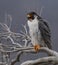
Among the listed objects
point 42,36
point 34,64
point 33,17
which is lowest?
point 34,64

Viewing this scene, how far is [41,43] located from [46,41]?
0.05 metres

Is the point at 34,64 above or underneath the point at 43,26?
underneath

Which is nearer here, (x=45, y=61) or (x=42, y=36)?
(x=45, y=61)

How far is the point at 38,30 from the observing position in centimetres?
219

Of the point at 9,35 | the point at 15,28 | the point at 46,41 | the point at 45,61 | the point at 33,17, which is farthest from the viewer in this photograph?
the point at 15,28

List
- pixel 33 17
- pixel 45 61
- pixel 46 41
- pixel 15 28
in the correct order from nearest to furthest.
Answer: pixel 45 61
pixel 33 17
pixel 46 41
pixel 15 28

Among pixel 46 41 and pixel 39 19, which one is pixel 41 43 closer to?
pixel 46 41

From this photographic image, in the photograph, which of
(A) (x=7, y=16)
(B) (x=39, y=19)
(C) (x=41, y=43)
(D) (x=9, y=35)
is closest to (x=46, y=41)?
(C) (x=41, y=43)

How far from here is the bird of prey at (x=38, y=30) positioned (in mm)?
2100

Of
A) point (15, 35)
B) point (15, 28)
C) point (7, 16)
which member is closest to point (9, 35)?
point (15, 35)

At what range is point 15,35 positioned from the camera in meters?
3.01

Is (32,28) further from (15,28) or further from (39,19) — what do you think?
(15,28)

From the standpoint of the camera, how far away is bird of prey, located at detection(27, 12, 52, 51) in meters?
2.10

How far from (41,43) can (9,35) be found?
66 centimetres
